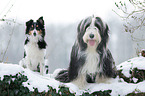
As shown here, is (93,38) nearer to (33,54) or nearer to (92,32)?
(92,32)

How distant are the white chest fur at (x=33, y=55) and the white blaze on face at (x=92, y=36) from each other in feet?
4.46

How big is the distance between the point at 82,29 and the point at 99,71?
974 mm

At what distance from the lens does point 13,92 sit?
8.89 ft

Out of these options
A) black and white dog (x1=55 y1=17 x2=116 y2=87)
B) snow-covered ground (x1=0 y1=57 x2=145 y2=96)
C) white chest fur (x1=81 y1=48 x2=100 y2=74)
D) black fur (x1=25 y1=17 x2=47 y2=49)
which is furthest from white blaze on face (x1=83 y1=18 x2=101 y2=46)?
black fur (x1=25 y1=17 x2=47 y2=49)

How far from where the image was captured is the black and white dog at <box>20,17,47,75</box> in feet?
15.6

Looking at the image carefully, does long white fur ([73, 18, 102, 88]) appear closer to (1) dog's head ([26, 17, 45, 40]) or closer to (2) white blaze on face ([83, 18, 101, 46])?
(2) white blaze on face ([83, 18, 101, 46])

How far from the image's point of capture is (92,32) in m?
3.88

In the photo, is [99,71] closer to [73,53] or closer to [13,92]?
[73,53]

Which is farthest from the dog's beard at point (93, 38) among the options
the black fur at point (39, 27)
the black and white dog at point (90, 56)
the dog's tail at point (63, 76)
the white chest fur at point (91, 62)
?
the black fur at point (39, 27)

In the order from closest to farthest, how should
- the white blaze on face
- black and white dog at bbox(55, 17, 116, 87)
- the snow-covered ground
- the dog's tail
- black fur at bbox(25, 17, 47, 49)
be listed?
the snow-covered ground → the white blaze on face → black and white dog at bbox(55, 17, 116, 87) → the dog's tail → black fur at bbox(25, 17, 47, 49)

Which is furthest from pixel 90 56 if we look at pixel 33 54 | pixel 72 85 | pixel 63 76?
pixel 33 54

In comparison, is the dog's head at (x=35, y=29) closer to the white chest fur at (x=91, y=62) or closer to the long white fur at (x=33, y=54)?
the long white fur at (x=33, y=54)

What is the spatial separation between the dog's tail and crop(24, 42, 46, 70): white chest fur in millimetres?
566

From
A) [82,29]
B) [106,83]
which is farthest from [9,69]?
[106,83]
